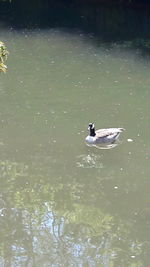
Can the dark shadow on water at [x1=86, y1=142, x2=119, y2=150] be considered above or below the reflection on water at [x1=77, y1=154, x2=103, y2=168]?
above

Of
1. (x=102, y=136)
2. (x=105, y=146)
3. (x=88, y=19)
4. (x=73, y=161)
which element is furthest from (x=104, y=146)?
(x=88, y=19)

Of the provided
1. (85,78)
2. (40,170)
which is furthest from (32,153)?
(85,78)

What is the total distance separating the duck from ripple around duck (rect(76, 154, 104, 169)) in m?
0.31

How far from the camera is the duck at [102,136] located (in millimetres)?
10305

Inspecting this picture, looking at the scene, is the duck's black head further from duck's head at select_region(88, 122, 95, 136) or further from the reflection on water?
the reflection on water

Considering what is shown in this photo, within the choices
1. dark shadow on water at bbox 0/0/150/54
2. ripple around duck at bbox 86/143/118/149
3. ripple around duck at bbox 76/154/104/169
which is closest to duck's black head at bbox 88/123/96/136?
ripple around duck at bbox 86/143/118/149

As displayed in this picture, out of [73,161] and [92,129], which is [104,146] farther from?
[73,161]

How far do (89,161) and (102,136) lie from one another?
2.05 ft

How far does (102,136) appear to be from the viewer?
10.4 metres

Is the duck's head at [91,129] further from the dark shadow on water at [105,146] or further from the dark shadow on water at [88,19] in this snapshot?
the dark shadow on water at [88,19]

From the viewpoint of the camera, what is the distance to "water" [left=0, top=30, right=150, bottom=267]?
26.6 ft

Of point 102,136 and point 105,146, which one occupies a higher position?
point 102,136

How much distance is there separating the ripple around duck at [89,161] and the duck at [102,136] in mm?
308

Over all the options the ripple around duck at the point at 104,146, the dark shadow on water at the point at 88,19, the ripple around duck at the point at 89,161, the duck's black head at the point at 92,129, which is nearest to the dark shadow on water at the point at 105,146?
the ripple around duck at the point at 104,146
